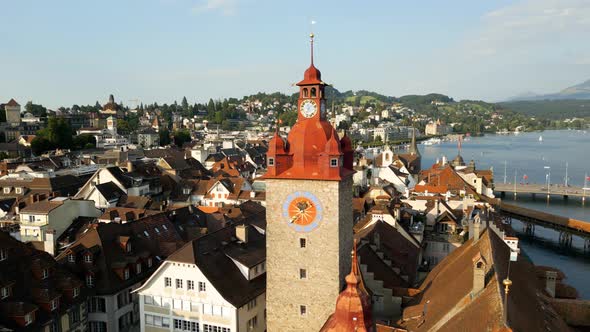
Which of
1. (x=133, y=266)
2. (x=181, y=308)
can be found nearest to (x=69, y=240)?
(x=133, y=266)

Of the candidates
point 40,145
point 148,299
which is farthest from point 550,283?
point 40,145

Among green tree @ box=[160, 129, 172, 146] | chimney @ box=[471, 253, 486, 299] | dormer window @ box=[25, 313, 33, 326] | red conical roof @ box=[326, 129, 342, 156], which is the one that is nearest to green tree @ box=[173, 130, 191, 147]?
green tree @ box=[160, 129, 172, 146]

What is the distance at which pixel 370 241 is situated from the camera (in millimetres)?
36219

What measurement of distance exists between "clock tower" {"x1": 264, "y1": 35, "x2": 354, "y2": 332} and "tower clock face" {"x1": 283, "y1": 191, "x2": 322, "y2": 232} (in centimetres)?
5

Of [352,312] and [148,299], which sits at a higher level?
[352,312]

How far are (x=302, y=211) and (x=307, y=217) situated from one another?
0.39 metres

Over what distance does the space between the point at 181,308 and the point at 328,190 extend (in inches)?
555

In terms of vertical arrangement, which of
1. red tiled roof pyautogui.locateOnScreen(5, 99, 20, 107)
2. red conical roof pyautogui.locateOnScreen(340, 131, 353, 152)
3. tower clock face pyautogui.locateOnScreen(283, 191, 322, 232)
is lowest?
tower clock face pyautogui.locateOnScreen(283, 191, 322, 232)

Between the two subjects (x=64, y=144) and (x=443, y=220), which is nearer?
(x=443, y=220)

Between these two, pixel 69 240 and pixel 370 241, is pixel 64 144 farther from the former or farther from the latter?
pixel 370 241

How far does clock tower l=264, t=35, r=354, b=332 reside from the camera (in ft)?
78.9

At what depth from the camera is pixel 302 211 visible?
2448 centimetres

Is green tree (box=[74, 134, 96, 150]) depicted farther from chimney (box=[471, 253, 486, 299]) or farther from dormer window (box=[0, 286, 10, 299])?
chimney (box=[471, 253, 486, 299])

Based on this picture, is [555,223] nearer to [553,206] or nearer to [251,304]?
[553,206]
